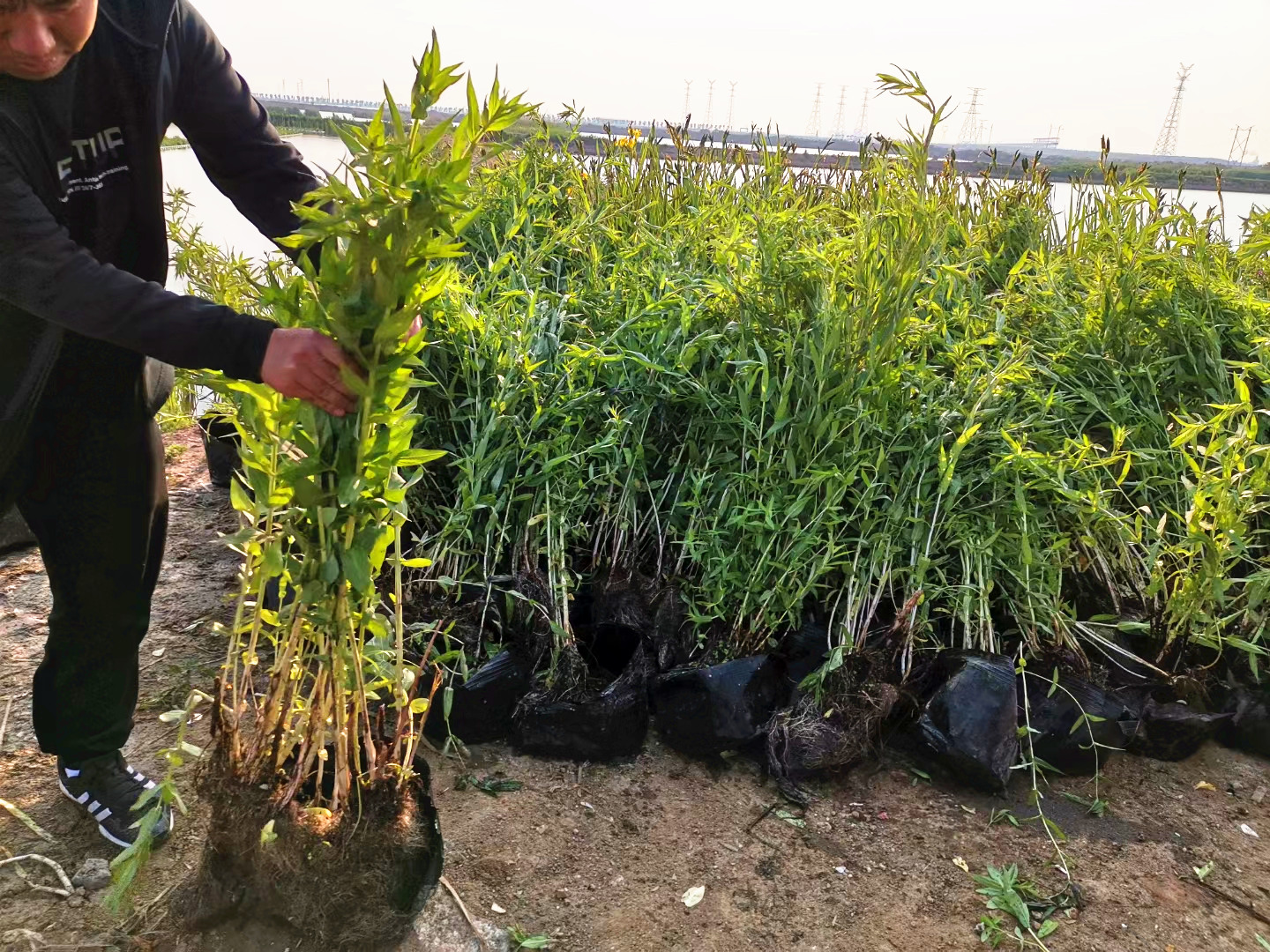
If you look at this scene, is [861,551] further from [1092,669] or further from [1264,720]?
[1264,720]

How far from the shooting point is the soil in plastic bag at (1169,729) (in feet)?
6.57

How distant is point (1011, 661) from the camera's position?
1976mm

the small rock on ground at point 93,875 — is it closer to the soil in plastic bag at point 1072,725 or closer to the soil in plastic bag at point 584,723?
the soil in plastic bag at point 584,723

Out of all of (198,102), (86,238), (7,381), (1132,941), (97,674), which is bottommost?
(1132,941)

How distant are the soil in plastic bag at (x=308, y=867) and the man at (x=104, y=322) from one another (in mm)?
423

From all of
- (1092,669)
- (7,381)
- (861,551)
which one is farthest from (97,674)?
(1092,669)

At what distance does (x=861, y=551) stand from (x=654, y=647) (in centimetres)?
59

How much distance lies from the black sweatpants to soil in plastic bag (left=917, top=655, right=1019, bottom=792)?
1645 millimetres

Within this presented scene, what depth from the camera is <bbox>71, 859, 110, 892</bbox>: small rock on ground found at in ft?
4.99

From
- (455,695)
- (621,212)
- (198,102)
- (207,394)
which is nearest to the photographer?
(198,102)

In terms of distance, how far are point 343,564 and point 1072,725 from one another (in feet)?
5.34

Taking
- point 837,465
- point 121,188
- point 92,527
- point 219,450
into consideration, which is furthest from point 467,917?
point 219,450

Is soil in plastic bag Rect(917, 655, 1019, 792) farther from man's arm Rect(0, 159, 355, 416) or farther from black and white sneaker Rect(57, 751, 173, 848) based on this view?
black and white sneaker Rect(57, 751, 173, 848)

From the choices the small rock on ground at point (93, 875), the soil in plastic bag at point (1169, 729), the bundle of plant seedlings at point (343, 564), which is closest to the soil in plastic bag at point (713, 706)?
the bundle of plant seedlings at point (343, 564)
